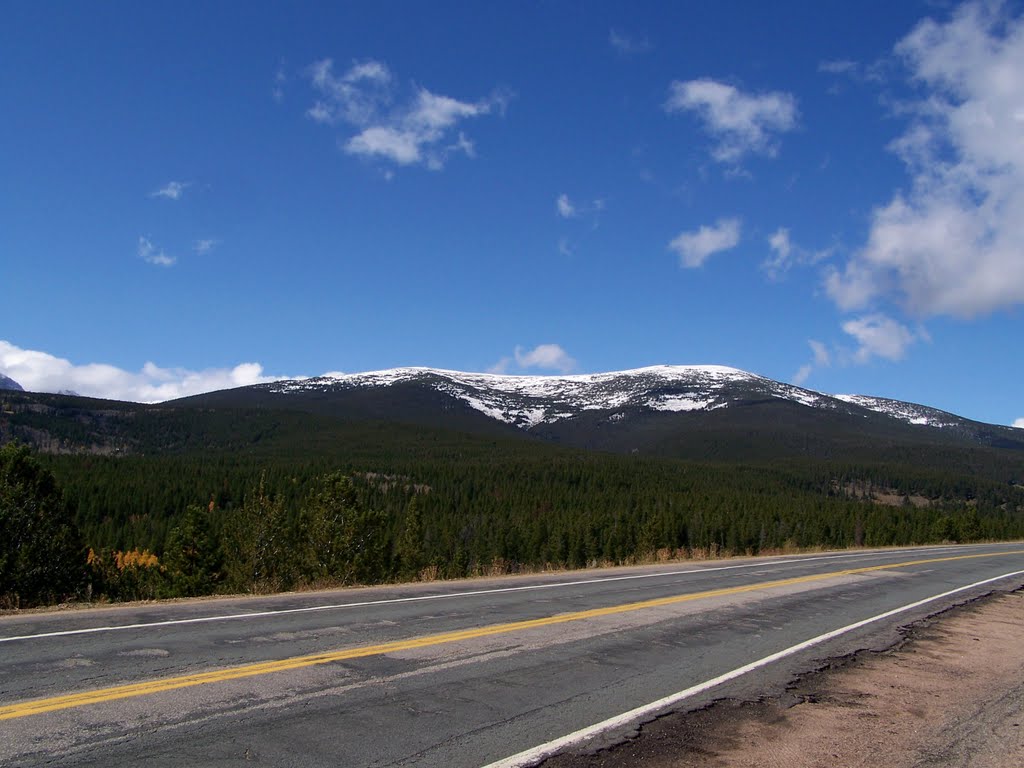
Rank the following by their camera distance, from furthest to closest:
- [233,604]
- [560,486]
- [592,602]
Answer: [560,486] < [592,602] < [233,604]

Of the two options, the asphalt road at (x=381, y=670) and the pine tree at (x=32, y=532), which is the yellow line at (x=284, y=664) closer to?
the asphalt road at (x=381, y=670)

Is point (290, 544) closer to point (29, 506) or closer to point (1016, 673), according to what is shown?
point (29, 506)

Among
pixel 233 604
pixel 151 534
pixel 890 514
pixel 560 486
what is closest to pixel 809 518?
pixel 890 514

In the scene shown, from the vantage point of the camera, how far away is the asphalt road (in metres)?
5.91

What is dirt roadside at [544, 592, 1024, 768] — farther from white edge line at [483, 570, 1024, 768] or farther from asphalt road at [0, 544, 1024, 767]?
asphalt road at [0, 544, 1024, 767]

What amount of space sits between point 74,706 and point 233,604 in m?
6.65

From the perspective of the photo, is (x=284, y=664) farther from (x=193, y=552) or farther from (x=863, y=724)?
(x=193, y=552)

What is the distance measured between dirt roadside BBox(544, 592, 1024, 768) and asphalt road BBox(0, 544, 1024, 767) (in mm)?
406

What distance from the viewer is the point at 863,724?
7.41 m

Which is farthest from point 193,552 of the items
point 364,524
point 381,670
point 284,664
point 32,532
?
point 381,670

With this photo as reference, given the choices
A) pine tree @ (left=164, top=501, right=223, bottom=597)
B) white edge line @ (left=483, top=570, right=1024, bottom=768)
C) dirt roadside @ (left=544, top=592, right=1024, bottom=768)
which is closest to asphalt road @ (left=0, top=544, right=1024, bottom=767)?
white edge line @ (left=483, top=570, right=1024, bottom=768)

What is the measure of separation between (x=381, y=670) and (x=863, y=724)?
516 centimetres

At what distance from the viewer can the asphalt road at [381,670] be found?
19.4ft

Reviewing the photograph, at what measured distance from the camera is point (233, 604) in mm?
12938
